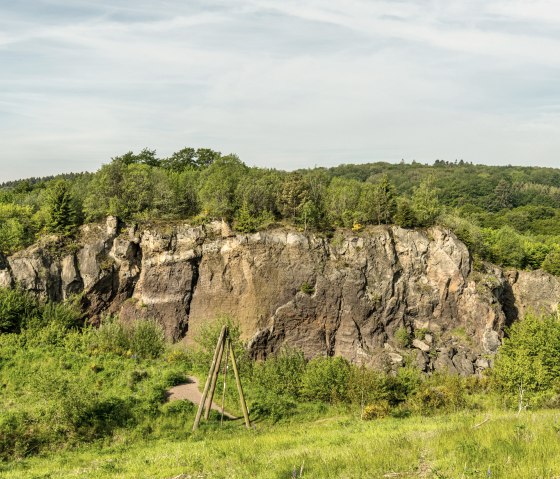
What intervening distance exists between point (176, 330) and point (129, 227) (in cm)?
1037

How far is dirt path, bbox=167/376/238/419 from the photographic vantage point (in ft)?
82.4

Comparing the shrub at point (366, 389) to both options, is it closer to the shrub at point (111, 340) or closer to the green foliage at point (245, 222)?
the shrub at point (111, 340)

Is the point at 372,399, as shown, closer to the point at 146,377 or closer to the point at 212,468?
the point at 146,377

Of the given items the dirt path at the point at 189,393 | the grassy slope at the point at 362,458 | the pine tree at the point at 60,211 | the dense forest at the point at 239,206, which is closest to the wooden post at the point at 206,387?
the dirt path at the point at 189,393

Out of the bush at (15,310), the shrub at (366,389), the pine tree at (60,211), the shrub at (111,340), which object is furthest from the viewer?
the pine tree at (60,211)

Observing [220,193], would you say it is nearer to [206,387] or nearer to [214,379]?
[214,379]

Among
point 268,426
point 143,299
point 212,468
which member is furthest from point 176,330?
point 212,468

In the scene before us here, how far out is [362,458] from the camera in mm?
10117

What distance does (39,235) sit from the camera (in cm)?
4403

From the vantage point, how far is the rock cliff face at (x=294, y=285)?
137 ft

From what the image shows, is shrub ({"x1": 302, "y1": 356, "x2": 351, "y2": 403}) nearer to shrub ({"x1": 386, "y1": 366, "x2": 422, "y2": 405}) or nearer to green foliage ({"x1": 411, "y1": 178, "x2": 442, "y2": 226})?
shrub ({"x1": 386, "y1": 366, "x2": 422, "y2": 405})

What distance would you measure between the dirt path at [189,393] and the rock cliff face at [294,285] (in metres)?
13.5

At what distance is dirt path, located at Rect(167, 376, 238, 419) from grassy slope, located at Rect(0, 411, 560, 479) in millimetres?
7372

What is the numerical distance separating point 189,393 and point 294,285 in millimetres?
18010
